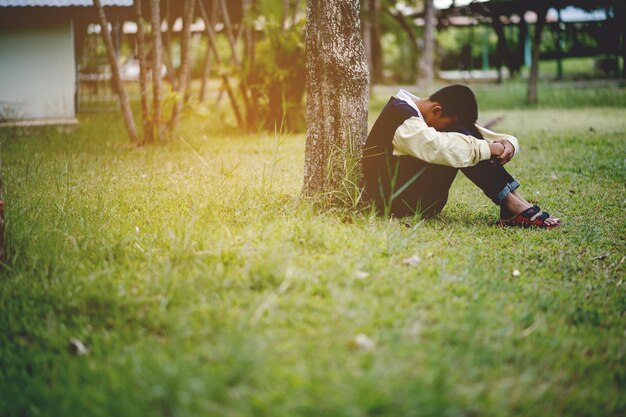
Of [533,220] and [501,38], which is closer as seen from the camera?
[533,220]

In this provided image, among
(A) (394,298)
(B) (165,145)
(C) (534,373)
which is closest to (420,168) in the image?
(A) (394,298)

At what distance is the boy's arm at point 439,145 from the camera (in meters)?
4.73

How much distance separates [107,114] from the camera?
1529 centimetres

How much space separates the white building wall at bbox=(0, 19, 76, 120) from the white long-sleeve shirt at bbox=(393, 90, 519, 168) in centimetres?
938

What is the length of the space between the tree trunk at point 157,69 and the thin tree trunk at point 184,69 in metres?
0.23

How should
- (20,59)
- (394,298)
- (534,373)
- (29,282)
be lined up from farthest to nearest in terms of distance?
1. (20,59)
2. (29,282)
3. (394,298)
4. (534,373)

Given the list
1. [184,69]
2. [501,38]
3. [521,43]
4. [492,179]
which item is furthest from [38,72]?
[521,43]

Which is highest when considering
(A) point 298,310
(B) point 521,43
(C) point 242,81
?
(B) point 521,43

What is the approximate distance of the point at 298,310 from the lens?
3.27 meters

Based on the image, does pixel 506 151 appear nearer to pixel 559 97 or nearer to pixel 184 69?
pixel 184 69

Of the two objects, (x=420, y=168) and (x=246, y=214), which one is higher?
(x=420, y=168)

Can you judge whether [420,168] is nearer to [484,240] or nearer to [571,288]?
[484,240]

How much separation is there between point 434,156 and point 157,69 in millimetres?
6190

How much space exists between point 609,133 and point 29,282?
977 centimetres
